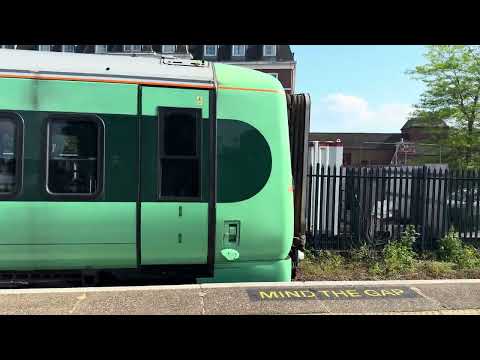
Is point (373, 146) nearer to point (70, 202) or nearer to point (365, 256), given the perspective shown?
point (365, 256)

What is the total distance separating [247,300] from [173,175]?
5.40 feet

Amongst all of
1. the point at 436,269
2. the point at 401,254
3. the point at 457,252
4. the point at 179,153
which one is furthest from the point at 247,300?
the point at 457,252

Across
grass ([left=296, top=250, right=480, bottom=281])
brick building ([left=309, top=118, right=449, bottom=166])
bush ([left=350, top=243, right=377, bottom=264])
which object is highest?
brick building ([left=309, top=118, right=449, bottom=166])

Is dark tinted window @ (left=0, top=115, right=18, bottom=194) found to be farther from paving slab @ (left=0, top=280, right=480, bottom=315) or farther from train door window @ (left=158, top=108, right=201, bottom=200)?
train door window @ (left=158, top=108, right=201, bottom=200)

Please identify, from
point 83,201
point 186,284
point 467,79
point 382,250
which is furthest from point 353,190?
point 467,79

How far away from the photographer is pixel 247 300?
407cm

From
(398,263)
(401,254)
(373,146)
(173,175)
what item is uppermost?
(373,146)

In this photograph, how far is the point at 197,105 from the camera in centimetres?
443

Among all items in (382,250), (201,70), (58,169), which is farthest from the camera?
(382,250)

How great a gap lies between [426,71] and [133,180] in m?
16.5

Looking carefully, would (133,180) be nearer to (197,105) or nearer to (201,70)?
(197,105)

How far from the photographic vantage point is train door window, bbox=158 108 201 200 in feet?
14.3

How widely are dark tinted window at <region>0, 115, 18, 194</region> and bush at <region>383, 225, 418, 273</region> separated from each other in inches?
222

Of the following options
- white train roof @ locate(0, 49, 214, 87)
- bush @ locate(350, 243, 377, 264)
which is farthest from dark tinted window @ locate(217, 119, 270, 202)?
bush @ locate(350, 243, 377, 264)
